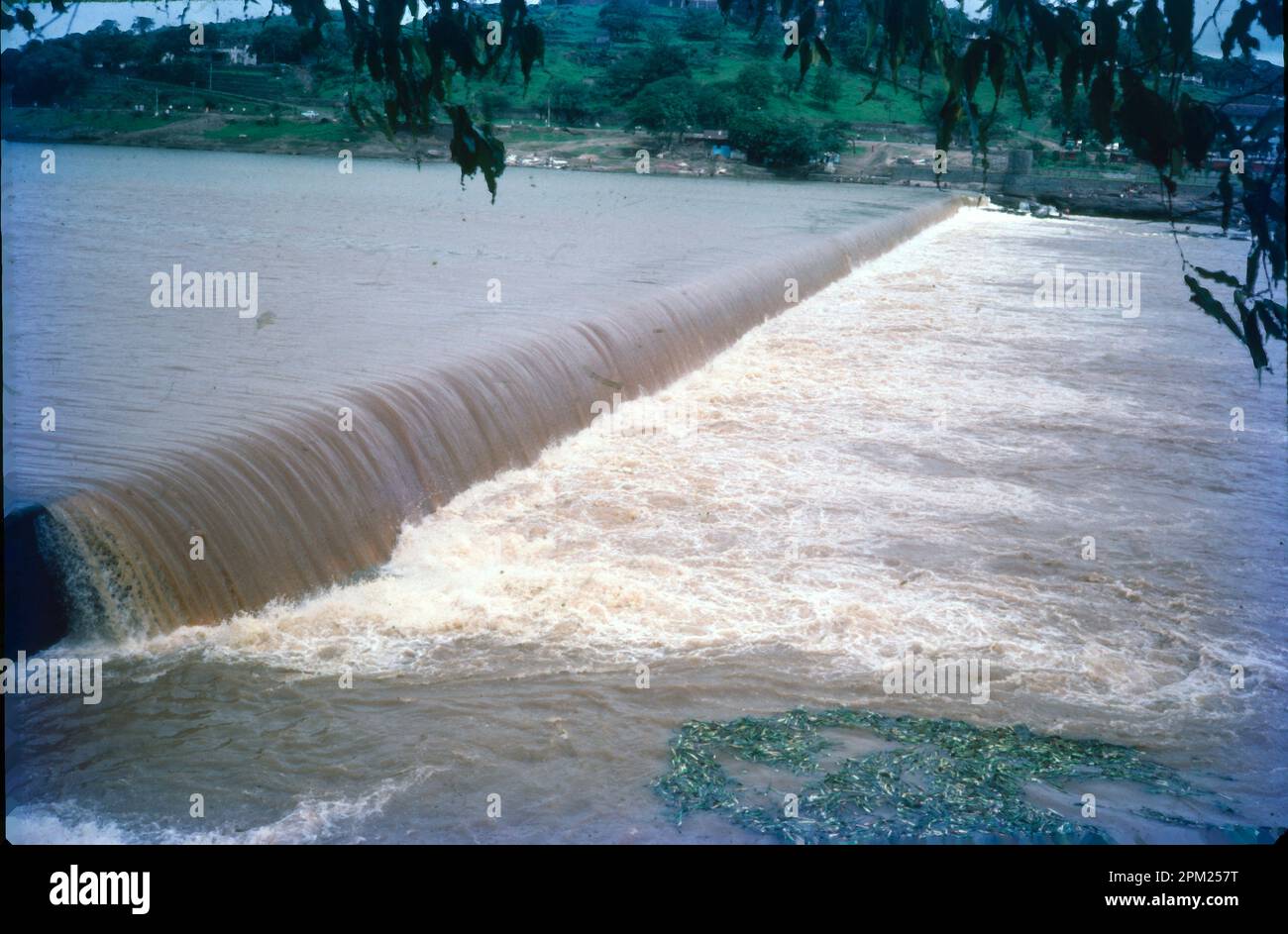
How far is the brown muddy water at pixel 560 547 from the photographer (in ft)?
17.9

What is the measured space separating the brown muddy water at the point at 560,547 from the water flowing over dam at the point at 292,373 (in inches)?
1.6

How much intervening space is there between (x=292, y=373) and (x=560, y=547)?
9.59ft

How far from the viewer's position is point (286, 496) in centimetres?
758

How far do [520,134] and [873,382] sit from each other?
67923 millimetres

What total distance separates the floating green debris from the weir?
110 inches

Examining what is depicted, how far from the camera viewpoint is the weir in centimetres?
623

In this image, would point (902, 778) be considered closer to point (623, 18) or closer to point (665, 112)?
point (665, 112)

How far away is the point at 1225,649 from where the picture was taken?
732cm

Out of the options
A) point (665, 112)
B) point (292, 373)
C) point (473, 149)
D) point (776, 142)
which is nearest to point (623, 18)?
point (665, 112)

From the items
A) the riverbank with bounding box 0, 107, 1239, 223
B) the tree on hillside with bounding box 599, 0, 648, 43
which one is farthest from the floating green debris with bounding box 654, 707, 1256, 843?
the tree on hillside with bounding box 599, 0, 648, 43

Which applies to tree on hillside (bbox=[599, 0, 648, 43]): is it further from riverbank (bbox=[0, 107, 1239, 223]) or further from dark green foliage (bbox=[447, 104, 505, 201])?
dark green foliage (bbox=[447, 104, 505, 201])

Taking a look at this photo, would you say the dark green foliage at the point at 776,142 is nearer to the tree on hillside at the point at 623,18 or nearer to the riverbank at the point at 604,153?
the riverbank at the point at 604,153

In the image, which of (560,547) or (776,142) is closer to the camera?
(560,547)
